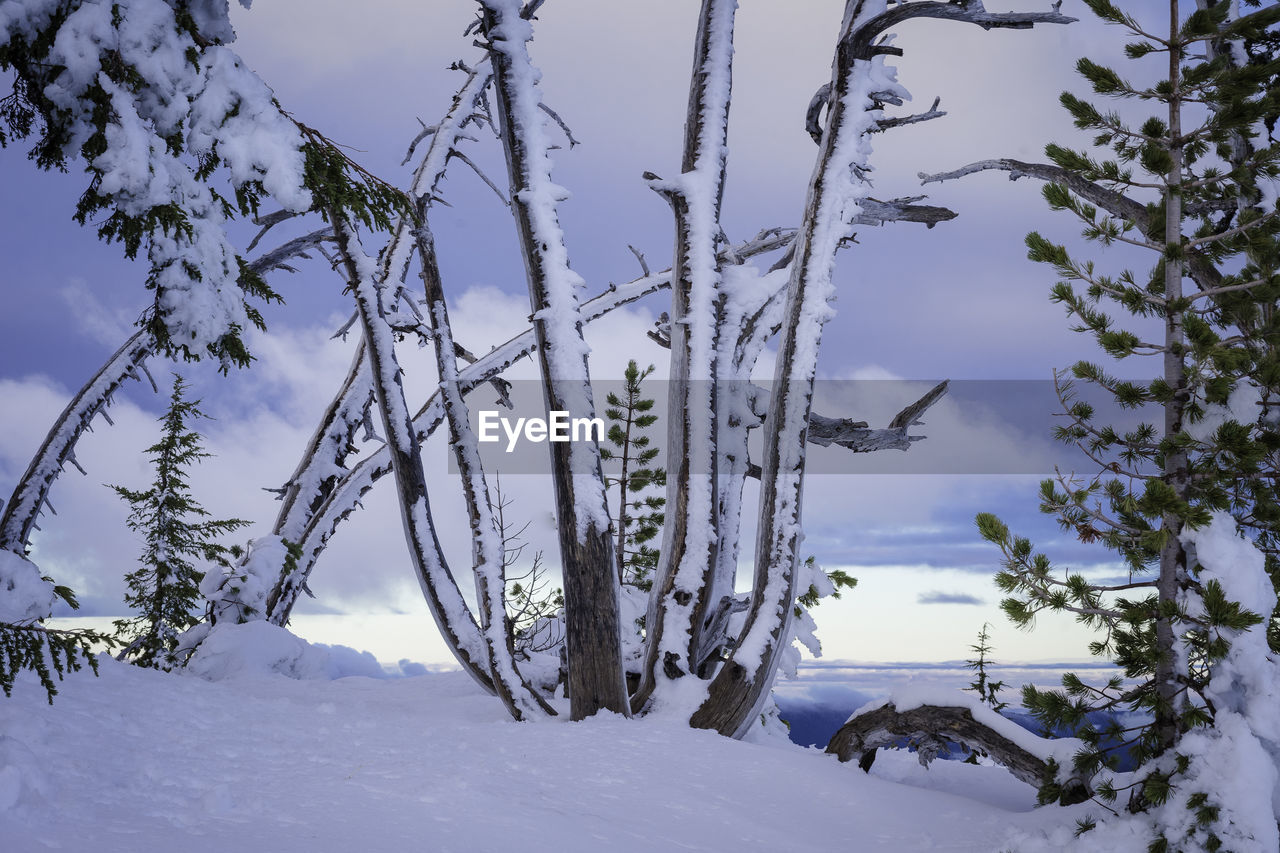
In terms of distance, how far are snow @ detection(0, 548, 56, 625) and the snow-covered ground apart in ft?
3.39

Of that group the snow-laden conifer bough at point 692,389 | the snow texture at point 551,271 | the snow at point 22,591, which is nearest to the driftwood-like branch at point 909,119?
the snow-laden conifer bough at point 692,389

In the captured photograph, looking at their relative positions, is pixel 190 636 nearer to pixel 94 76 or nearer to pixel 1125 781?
pixel 94 76

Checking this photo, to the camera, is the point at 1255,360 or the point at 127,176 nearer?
the point at 127,176

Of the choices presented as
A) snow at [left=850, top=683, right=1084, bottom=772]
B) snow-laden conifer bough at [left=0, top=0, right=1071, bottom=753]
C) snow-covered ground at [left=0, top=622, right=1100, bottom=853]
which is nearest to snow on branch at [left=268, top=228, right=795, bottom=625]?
snow-laden conifer bough at [left=0, top=0, right=1071, bottom=753]

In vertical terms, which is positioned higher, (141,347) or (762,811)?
(141,347)

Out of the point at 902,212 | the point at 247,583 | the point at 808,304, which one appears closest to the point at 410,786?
the point at 808,304

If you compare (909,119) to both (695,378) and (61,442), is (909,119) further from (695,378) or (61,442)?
(61,442)

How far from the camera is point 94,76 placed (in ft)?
12.9

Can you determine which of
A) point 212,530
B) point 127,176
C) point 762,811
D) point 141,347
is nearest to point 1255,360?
point 762,811

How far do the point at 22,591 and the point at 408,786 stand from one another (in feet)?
16.4

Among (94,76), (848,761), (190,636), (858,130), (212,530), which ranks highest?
(858,130)

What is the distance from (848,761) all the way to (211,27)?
6.59 m

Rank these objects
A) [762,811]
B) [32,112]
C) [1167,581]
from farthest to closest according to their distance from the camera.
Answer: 1. [1167,581]
2. [762,811]
3. [32,112]

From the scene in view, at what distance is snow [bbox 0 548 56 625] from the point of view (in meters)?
6.95
